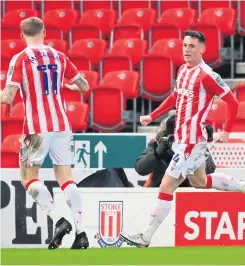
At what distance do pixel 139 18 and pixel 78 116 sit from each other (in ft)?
9.48

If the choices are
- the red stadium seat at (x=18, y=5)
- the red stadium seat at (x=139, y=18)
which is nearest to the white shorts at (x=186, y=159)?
the red stadium seat at (x=139, y=18)

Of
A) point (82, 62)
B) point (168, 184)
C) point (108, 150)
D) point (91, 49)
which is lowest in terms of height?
point (108, 150)

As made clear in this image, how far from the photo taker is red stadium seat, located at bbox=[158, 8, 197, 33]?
14.6 metres

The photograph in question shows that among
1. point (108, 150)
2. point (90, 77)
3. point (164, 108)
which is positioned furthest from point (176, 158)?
point (90, 77)

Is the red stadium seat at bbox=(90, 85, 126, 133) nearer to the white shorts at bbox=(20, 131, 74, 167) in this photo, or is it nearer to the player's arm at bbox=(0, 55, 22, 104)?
the white shorts at bbox=(20, 131, 74, 167)

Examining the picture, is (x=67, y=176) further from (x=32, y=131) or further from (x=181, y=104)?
(x=181, y=104)

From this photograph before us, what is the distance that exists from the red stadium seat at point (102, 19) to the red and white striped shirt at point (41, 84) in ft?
24.6

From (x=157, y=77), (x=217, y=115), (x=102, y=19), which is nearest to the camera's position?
(x=217, y=115)

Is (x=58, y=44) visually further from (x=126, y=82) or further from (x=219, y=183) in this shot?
(x=219, y=183)

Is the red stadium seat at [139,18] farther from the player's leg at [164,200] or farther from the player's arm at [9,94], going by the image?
the player's arm at [9,94]

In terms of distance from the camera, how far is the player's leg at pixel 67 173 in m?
7.79

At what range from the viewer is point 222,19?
14.4m

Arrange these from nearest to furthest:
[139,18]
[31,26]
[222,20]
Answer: [31,26], [222,20], [139,18]

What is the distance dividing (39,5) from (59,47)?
196cm
